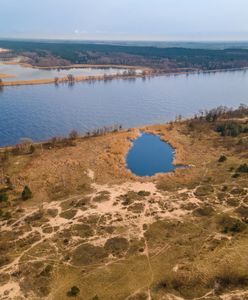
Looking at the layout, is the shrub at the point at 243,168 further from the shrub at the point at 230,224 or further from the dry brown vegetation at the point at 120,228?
the shrub at the point at 230,224

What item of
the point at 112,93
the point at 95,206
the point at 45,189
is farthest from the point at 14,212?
the point at 112,93

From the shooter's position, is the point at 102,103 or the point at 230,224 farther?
the point at 102,103

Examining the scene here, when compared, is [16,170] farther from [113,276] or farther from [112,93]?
[112,93]

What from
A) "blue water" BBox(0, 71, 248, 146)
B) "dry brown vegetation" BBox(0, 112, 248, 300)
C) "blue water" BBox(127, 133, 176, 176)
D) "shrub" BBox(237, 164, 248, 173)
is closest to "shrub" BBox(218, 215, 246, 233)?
"dry brown vegetation" BBox(0, 112, 248, 300)

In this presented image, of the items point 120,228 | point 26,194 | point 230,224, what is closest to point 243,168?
point 230,224

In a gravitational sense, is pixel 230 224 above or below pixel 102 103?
above

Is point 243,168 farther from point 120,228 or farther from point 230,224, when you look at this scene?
point 120,228
